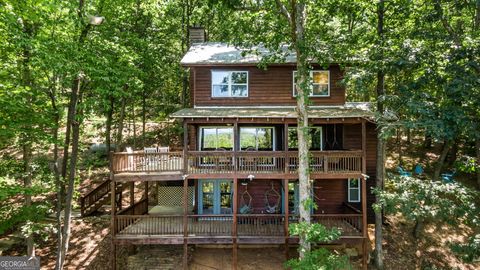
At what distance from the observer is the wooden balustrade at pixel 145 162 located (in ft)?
45.1

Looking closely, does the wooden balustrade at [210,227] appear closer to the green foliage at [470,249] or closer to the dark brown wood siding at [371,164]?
the dark brown wood siding at [371,164]

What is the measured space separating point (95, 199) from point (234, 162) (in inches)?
398

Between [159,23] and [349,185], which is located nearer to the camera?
[349,185]

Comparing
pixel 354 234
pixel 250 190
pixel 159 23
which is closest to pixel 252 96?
pixel 250 190

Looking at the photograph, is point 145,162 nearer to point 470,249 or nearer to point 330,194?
point 330,194

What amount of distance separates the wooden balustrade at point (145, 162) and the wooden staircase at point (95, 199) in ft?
17.0

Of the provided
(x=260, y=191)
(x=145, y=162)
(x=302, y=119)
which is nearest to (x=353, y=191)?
(x=260, y=191)

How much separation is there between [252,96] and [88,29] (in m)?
8.47

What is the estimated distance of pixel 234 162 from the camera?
14.1 m

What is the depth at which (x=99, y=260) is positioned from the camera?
15.3m

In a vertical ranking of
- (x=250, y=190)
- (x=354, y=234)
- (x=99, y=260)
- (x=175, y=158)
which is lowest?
(x=99, y=260)

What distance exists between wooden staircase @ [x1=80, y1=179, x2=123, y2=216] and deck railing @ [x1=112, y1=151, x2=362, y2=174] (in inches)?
209

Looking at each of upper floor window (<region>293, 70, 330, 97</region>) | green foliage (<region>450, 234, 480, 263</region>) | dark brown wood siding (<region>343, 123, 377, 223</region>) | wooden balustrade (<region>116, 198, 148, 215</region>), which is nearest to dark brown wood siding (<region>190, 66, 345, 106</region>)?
upper floor window (<region>293, 70, 330, 97</region>)

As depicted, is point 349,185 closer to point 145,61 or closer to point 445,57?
point 445,57
